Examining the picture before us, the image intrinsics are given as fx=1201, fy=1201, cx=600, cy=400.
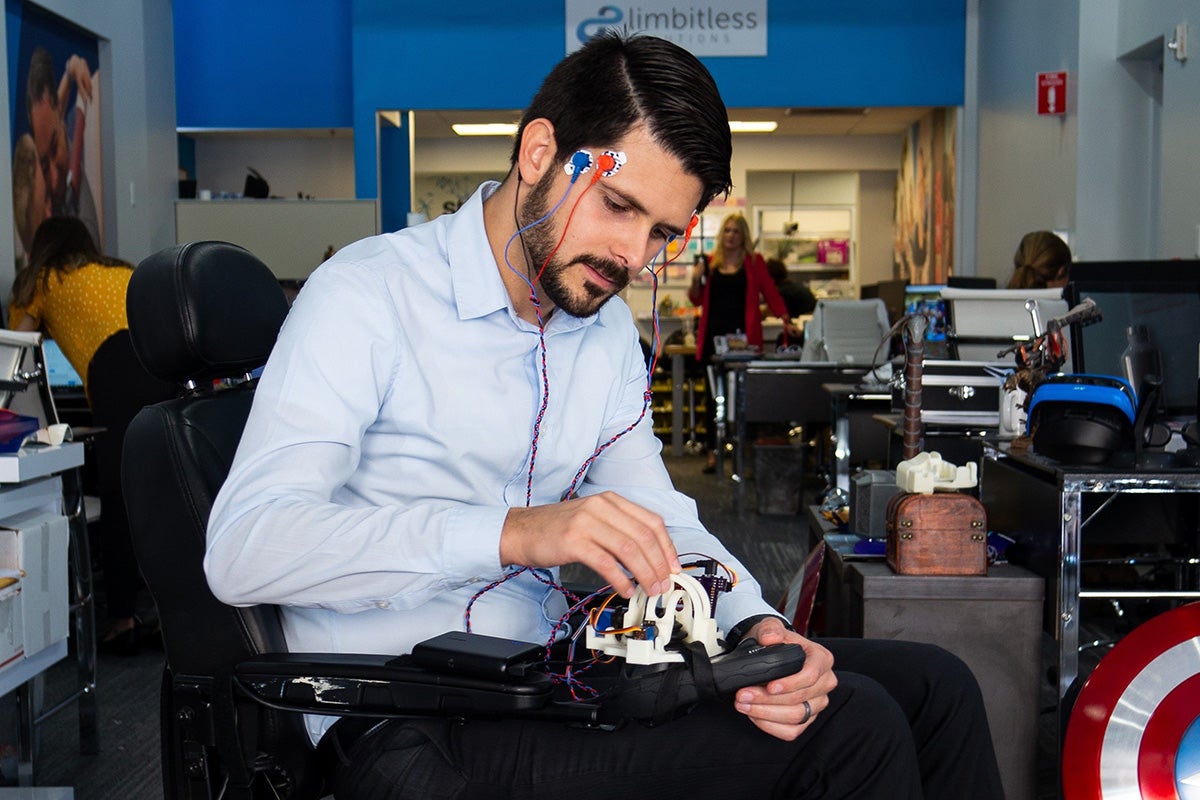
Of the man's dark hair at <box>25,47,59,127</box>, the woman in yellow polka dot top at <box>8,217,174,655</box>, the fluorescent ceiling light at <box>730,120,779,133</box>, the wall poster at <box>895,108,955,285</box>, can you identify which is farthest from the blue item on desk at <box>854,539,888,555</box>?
the fluorescent ceiling light at <box>730,120,779,133</box>

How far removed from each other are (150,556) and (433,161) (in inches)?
428

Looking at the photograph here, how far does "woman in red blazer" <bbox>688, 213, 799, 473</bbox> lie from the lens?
25.8 feet

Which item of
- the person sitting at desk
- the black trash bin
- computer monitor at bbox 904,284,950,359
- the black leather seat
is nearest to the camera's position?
the black leather seat

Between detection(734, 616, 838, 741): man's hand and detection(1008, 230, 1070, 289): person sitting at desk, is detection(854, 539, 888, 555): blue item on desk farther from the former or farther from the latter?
detection(1008, 230, 1070, 289): person sitting at desk

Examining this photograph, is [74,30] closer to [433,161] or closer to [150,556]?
[433,161]

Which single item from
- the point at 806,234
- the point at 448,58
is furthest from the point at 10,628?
the point at 806,234

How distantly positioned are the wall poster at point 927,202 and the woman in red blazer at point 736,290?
1.78 metres

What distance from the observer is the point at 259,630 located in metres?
1.21

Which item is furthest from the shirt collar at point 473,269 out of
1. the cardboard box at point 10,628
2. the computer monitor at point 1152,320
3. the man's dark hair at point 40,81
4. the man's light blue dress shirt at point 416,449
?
the man's dark hair at point 40,81

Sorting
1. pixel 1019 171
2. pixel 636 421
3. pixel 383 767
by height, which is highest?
pixel 1019 171

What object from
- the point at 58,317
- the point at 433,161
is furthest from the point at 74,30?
the point at 433,161

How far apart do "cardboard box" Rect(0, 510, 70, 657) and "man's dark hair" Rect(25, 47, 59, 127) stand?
4599mm

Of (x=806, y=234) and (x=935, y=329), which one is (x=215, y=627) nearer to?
(x=935, y=329)

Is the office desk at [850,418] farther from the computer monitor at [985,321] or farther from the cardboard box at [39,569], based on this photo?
the cardboard box at [39,569]
